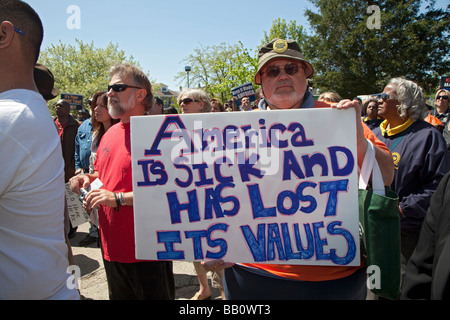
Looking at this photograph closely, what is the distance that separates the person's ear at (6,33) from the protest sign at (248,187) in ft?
2.09

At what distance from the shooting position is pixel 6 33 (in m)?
1.23

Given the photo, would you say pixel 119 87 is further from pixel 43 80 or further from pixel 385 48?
pixel 385 48

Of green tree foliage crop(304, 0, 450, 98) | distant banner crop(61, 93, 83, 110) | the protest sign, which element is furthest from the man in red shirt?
green tree foliage crop(304, 0, 450, 98)

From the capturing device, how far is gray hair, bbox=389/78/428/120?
2615mm

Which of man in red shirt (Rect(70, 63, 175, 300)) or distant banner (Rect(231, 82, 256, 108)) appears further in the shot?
distant banner (Rect(231, 82, 256, 108))

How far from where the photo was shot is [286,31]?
32.7 meters

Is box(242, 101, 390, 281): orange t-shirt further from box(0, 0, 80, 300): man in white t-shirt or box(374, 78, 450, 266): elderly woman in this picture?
box(374, 78, 450, 266): elderly woman

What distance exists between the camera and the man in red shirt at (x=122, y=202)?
6.93ft

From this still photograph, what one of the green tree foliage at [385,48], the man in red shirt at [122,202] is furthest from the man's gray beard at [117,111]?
the green tree foliage at [385,48]

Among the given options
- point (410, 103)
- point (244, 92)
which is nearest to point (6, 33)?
point (410, 103)

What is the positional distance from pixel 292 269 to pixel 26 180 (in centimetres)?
133

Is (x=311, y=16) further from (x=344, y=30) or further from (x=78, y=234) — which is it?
(x=78, y=234)
